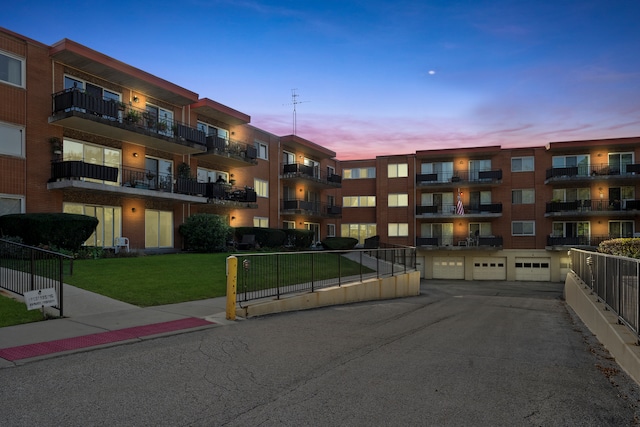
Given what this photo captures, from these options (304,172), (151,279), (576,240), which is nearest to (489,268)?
(576,240)

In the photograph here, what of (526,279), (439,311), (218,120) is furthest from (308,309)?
(526,279)

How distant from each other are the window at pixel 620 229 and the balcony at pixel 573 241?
110 cm

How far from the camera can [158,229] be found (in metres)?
26.7

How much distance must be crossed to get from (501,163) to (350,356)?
43244mm

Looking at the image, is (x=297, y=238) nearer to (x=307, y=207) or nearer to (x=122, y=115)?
(x=307, y=207)

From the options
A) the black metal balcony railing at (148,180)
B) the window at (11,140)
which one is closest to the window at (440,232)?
the black metal balcony railing at (148,180)

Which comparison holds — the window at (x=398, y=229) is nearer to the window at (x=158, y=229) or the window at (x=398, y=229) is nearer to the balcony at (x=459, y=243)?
the balcony at (x=459, y=243)

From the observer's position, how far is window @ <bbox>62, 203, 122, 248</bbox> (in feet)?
73.3

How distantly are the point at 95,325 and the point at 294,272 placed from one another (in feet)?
17.1

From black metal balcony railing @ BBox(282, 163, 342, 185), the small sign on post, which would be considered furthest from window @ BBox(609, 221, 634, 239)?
the small sign on post

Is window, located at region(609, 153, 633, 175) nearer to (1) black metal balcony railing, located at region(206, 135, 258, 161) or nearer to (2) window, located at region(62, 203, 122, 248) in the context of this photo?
(1) black metal balcony railing, located at region(206, 135, 258, 161)

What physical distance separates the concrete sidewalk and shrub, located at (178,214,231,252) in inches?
540

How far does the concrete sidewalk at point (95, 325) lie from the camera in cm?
731

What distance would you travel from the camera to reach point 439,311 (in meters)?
14.4
